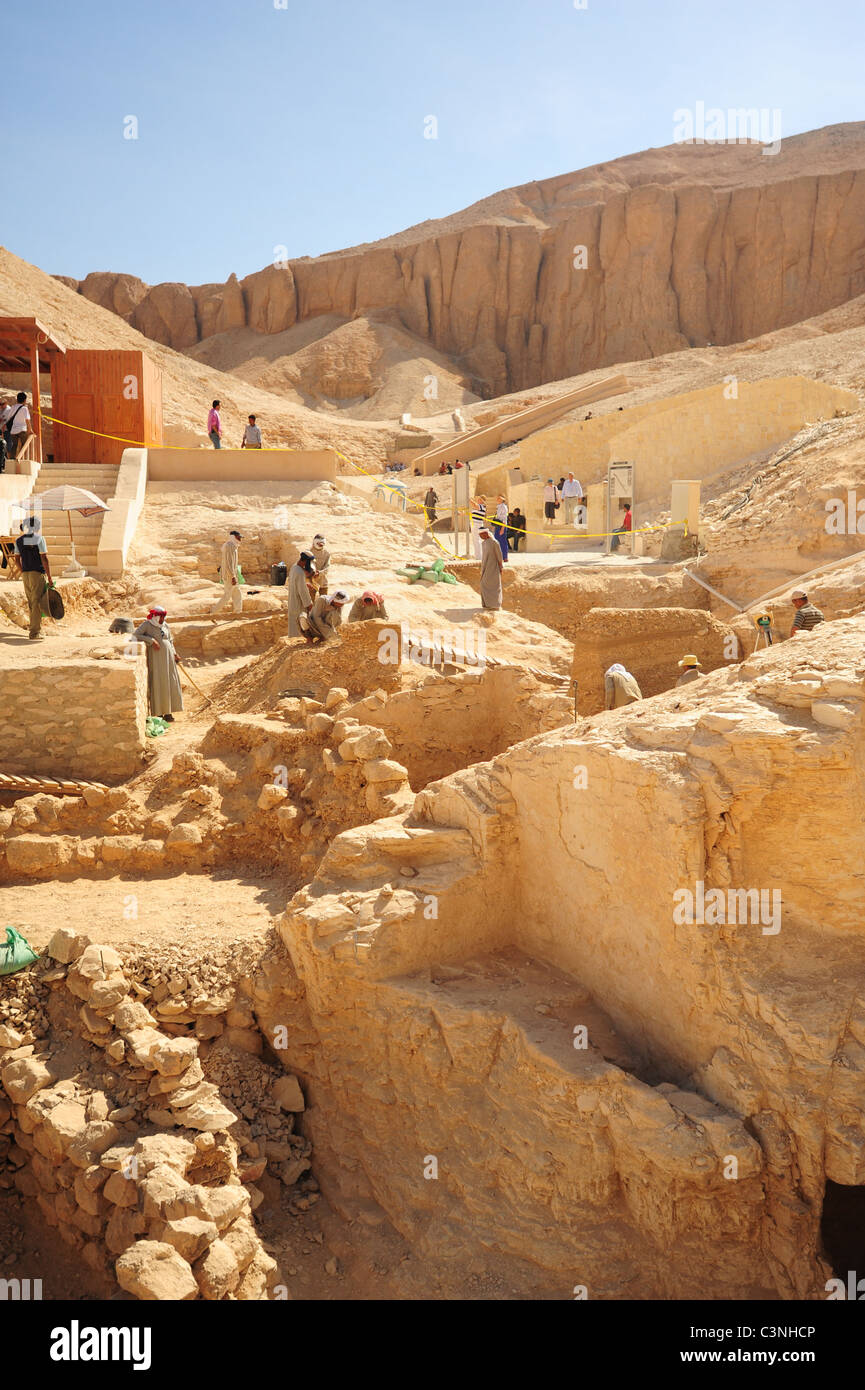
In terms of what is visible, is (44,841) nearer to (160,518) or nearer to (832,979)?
(832,979)

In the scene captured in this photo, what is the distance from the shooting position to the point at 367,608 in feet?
35.4

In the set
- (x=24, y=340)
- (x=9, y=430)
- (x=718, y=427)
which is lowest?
(x=9, y=430)

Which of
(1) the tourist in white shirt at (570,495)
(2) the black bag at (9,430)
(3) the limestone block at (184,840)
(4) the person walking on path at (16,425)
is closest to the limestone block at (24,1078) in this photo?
(3) the limestone block at (184,840)

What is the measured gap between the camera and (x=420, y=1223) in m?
5.54

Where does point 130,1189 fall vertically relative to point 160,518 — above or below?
below

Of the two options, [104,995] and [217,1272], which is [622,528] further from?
[217,1272]

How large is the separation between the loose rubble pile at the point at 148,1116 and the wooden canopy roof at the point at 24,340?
1242 cm

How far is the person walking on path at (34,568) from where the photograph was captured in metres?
9.79

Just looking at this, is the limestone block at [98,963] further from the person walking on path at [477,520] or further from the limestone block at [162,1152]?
the person walking on path at [477,520]

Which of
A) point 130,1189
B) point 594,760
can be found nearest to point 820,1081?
point 594,760

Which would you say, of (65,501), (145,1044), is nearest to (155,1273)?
(145,1044)

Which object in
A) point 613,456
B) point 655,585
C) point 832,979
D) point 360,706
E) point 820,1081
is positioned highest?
point 613,456

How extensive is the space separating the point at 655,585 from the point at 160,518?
7545 millimetres

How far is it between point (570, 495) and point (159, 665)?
44.3 feet
